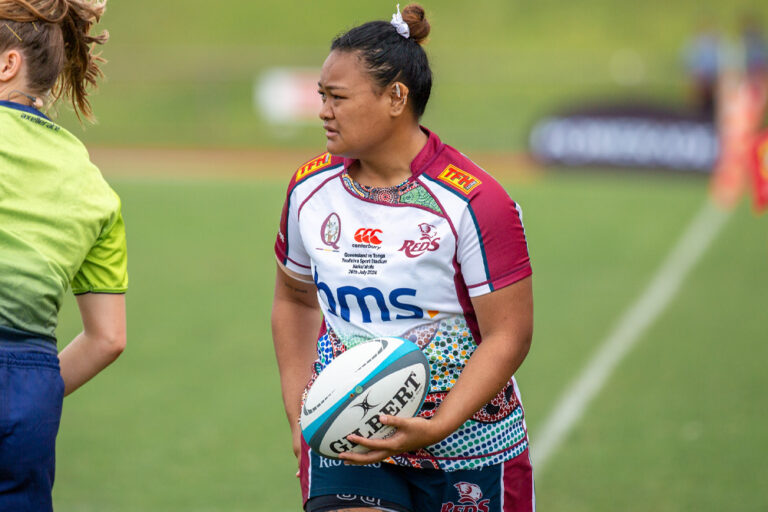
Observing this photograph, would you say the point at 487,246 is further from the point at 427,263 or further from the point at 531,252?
the point at 531,252

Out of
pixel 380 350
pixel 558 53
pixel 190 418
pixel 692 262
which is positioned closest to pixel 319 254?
pixel 380 350

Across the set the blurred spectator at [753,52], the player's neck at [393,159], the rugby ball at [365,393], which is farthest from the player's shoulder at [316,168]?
the blurred spectator at [753,52]

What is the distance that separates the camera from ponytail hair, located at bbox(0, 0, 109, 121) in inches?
118

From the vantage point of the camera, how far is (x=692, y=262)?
12.6 meters

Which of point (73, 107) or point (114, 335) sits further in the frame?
point (73, 107)

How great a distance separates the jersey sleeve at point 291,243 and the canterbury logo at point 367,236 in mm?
288

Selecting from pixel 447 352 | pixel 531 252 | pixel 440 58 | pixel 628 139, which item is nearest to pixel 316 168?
pixel 447 352

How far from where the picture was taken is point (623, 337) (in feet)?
31.9

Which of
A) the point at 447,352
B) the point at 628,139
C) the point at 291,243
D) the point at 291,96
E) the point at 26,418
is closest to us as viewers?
the point at 26,418

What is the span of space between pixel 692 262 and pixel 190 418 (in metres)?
6.95

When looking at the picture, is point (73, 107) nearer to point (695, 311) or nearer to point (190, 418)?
point (190, 418)

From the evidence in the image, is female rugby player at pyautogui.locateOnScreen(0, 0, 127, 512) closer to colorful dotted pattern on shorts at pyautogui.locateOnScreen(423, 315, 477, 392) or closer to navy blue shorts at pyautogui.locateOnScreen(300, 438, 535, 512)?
navy blue shorts at pyautogui.locateOnScreen(300, 438, 535, 512)

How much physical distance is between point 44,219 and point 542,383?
5965 mm

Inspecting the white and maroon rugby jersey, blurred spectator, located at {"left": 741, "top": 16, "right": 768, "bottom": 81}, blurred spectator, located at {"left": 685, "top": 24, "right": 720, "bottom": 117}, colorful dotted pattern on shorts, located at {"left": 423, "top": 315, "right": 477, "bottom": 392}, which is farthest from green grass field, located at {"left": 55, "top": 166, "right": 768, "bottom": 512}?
blurred spectator, located at {"left": 741, "top": 16, "right": 768, "bottom": 81}
